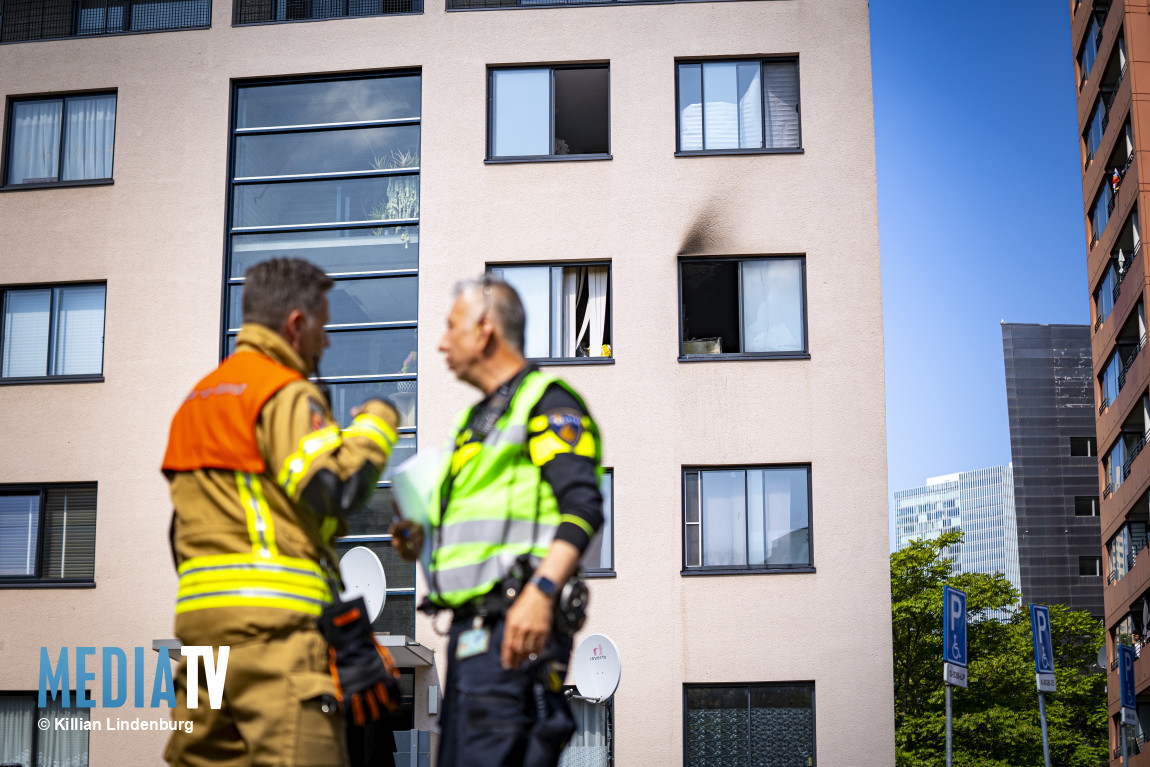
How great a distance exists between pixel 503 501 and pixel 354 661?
718mm

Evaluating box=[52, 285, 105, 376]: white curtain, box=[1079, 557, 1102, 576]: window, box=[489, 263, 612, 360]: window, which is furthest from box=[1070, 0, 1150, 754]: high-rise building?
box=[1079, 557, 1102, 576]: window

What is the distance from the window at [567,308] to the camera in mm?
21141

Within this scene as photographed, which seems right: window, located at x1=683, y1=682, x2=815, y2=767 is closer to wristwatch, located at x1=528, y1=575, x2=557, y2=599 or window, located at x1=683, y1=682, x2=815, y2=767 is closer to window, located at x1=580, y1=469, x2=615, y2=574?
window, located at x1=580, y1=469, x2=615, y2=574

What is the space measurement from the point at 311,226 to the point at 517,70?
162 inches

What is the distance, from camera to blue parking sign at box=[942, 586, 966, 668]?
51.4ft

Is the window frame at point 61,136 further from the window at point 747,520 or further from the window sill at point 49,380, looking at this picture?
the window at point 747,520

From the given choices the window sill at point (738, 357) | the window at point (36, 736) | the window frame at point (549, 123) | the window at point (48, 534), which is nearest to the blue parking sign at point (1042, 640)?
the window sill at point (738, 357)

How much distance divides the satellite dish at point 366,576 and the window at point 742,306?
575 centimetres

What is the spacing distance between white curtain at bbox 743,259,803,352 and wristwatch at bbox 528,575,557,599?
16.9m

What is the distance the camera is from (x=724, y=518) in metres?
20.4

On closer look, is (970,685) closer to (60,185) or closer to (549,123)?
(549,123)

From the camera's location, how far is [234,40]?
2245 cm

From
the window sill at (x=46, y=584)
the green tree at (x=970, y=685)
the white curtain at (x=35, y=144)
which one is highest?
the white curtain at (x=35, y=144)

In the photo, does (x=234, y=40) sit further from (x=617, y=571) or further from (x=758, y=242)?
(x=617, y=571)
